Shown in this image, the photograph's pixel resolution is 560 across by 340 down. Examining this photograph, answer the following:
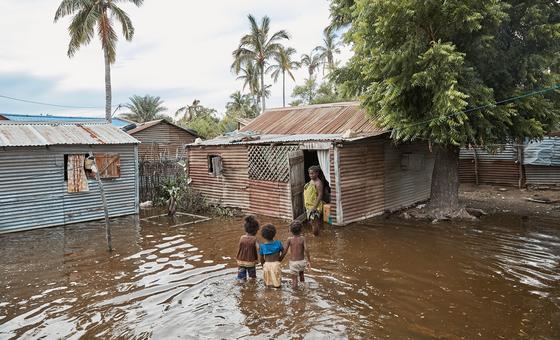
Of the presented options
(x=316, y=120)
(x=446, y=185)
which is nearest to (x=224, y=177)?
(x=316, y=120)

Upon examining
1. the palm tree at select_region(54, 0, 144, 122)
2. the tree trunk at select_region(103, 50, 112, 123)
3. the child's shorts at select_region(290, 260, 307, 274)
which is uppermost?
the palm tree at select_region(54, 0, 144, 122)

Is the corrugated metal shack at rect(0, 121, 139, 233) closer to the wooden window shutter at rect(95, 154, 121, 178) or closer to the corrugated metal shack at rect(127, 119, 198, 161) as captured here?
the wooden window shutter at rect(95, 154, 121, 178)

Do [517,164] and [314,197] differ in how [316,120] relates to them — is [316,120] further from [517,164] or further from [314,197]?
[517,164]

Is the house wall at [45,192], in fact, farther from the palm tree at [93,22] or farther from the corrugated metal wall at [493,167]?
the corrugated metal wall at [493,167]

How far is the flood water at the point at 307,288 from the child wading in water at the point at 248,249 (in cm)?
23

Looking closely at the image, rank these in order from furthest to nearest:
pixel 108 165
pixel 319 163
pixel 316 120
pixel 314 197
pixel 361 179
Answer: pixel 316 120 < pixel 108 165 < pixel 361 179 < pixel 319 163 < pixel 314 197

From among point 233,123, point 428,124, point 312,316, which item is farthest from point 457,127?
point 233,123

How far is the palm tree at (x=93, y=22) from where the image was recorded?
18.9 metres

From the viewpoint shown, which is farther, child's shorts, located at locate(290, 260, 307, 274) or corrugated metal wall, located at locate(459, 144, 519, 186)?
corrugated metal wall, located at locate(459, 144, 519, 186)

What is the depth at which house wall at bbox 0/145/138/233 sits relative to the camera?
10.3 meters

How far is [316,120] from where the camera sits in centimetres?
1348

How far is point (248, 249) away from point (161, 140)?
19.8 meters

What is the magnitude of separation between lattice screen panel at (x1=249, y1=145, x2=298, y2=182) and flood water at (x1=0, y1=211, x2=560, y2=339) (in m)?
2.42

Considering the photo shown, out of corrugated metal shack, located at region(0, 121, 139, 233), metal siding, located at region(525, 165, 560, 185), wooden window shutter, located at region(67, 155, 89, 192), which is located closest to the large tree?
metal siding, located at region(525, 165, 560, 185)
